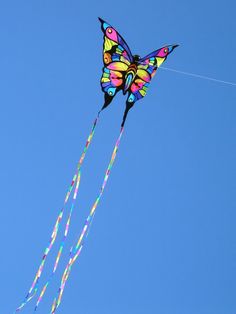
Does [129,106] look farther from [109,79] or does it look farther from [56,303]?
[56,303]

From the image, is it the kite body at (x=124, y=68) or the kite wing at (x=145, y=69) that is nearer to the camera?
the kite body at (x=124, y=68)

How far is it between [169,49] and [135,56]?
0.43 m

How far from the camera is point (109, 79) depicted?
5180 mm

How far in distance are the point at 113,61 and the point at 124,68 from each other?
0.15 m

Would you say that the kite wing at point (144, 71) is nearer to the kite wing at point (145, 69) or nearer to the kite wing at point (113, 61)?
the kite wing at point (145, 69)

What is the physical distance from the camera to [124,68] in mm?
5172

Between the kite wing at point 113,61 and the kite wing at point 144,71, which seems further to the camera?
the kite wing at point 144,71

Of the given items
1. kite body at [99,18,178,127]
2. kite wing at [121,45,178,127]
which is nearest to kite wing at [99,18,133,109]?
kite body at [99,18,178,127]

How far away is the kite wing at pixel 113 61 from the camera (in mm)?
4922

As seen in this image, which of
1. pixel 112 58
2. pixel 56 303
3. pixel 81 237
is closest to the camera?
pixel 56 303

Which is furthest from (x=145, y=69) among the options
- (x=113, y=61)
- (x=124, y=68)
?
(x=113, y=61)

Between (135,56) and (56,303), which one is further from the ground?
(135,56)

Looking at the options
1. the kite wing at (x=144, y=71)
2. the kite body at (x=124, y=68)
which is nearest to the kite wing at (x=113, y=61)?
the kite body at (x=124, y=68)

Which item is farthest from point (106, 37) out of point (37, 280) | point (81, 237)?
point (37, 280)
